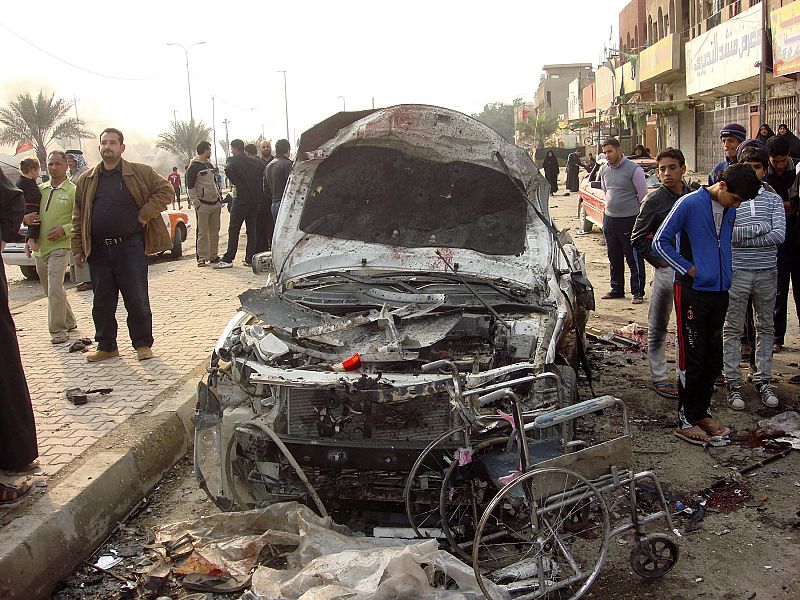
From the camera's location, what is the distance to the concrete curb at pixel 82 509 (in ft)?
12.0

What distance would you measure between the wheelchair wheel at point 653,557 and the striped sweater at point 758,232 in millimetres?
2679

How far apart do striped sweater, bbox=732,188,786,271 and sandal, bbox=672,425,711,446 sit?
4.15 ft

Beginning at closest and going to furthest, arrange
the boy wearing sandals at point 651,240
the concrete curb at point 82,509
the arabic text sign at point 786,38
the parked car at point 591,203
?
the concrete curb at point 82,509 < the boy wearing sandals at point 651,240 < the parked car at point 591,203 < the arabic text sign at point 786,38

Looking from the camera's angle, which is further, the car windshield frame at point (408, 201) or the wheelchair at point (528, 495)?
the car windshield frame at point (408, 201)

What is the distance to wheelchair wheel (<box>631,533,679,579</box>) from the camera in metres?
3.50

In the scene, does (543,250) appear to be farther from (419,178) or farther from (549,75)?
(549,75)

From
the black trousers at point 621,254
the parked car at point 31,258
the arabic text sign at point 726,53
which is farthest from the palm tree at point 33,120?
the black trousers at point 621,254

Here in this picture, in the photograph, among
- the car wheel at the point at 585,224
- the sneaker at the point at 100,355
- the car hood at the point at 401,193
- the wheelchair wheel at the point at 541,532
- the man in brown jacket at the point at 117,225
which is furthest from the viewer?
the car wheel at the point at 585,224

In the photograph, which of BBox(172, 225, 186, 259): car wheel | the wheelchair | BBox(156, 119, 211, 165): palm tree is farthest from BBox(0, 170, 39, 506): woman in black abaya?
BBox(156, 119, 211, 165): palm tree

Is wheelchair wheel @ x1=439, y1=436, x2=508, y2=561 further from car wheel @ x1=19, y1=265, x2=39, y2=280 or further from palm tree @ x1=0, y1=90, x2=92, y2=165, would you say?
palm tree @ x1=0, y1=90, x2=92, y2=165

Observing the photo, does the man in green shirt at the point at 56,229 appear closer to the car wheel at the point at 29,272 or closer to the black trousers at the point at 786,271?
the car wheel at the point at 29,272

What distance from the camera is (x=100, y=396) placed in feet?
20.0

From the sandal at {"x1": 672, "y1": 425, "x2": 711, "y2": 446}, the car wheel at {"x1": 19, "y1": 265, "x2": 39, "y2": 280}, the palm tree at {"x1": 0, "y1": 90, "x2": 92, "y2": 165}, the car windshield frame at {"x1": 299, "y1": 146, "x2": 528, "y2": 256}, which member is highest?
the palm tree at {"x1": 0, "y1": 90, "x2": 92, "y2": 165}

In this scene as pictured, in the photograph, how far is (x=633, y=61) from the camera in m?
37.8
